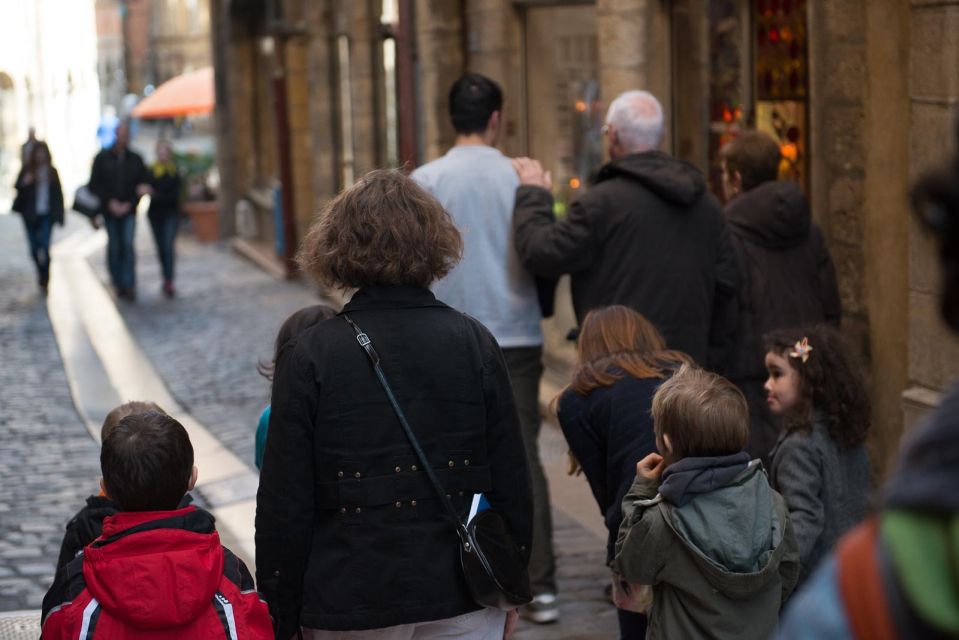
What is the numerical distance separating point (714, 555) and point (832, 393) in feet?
3.15

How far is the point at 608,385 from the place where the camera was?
419 centimetres

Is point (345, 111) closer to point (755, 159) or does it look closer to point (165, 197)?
point (165, 197)

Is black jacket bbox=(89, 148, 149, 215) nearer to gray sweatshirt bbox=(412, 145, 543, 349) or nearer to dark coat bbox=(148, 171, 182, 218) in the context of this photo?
dark coat bbox=(148, 171, 182, 218)

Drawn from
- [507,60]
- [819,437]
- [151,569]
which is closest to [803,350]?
[819,437]

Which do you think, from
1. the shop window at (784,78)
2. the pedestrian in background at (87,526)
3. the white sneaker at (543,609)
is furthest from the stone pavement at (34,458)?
the shop window at (784,78)

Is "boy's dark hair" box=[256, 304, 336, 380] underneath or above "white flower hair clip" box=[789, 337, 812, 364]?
above

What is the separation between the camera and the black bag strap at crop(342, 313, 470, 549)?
10.3 feet

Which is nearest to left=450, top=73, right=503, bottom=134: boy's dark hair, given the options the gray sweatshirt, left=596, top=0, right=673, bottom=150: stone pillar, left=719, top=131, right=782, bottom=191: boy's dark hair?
the gray sweatshirt

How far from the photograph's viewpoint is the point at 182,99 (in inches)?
1075

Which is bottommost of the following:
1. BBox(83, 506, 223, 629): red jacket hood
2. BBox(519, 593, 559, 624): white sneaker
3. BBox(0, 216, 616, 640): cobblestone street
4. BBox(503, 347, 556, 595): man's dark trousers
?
BBox(0, 216, 616, 640): cobblestone street

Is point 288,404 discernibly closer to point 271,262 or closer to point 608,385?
point 608,385

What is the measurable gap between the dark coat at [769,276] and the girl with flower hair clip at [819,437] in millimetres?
1044

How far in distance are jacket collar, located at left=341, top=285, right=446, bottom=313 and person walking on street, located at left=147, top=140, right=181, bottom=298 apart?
43.9 ft

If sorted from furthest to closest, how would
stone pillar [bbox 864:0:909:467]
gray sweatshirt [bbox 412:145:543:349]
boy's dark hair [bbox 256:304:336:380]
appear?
stone pillar [bbox 864:0:909:467]
gray sweatshirt [bbox 412:145:543:349]
boy's dark hair [bbox 256:304:336:380]
